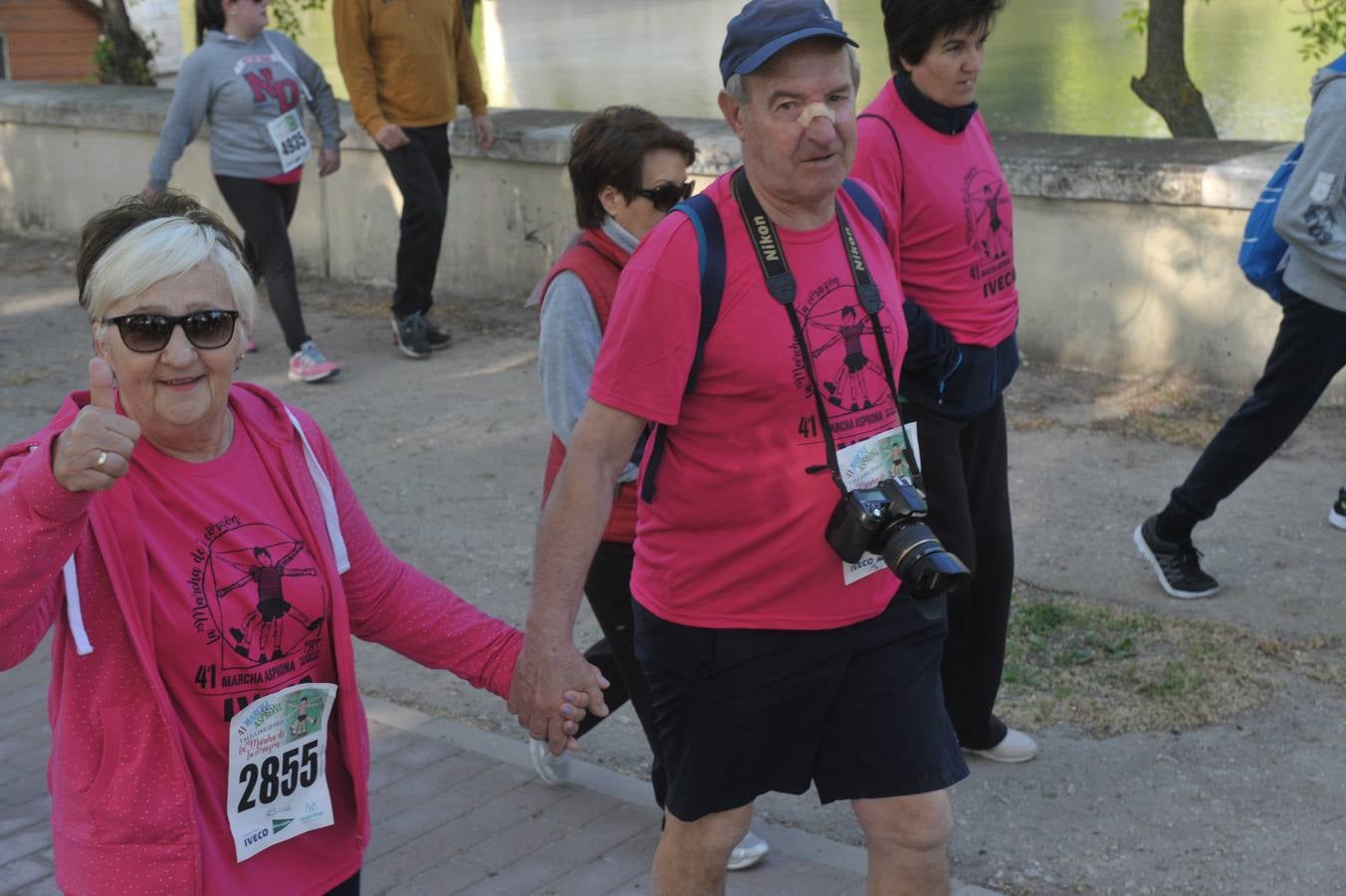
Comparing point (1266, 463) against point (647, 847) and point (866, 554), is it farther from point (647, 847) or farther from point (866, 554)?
point (866, 554)

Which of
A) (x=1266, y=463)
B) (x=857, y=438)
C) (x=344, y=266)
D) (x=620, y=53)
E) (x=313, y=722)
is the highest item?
(x=857, y=438)

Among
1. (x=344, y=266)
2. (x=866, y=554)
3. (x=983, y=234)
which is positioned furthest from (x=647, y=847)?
(x=344, y=266)

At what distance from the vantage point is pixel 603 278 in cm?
367

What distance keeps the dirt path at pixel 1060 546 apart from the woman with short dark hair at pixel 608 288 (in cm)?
72

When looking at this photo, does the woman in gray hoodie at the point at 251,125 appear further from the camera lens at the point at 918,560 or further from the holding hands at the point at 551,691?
the camera lens at the point at 918,560

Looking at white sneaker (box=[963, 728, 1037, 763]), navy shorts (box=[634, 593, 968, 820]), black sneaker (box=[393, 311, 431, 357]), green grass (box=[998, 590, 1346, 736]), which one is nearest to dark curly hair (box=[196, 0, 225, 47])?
black sneaker (box=[393, 311, 431, 357])

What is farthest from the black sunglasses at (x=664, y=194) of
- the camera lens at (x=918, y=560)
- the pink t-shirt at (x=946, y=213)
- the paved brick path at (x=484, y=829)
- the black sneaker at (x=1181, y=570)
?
the black sneaker at (x=1181, y=570)

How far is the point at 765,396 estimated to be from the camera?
2.91 meters

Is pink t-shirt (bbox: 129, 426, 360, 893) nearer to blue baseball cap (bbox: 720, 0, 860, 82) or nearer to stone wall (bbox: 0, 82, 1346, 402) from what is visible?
blue baseball cap (bbox: 720, 0, 860, 82)

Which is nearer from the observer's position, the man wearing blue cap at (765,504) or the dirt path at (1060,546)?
the man wearing blue cap at (765,504)

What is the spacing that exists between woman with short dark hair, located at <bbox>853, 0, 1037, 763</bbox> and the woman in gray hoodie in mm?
4949

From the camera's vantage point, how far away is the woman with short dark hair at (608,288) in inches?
143

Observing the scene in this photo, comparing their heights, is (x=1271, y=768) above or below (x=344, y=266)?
above

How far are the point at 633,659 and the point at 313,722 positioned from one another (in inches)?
51.9
